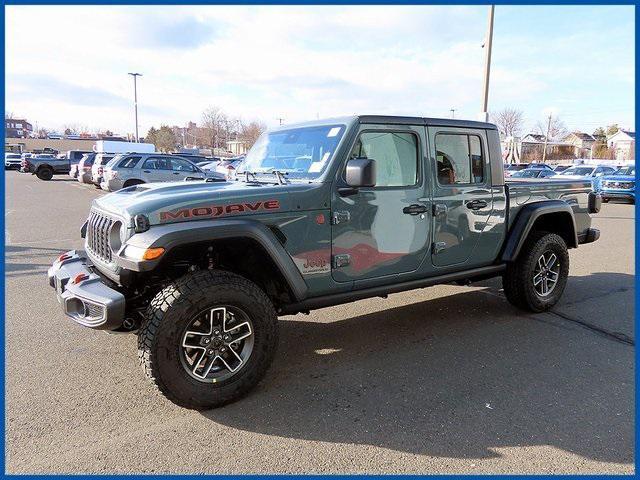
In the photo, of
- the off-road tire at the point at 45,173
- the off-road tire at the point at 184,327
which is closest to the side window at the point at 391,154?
the off-road tire at the point at 184,327

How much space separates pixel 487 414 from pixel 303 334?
1892mm

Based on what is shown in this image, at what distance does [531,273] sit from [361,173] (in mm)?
2583

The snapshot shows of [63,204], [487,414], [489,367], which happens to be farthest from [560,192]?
[63,204]

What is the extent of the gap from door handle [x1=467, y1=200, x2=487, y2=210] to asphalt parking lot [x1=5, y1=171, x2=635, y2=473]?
1.23 m

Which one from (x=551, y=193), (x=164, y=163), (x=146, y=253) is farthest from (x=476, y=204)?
(x=164, y=163)

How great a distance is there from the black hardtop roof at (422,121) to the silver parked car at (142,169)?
12100 mm

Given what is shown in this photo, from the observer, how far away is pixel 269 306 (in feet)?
10.9

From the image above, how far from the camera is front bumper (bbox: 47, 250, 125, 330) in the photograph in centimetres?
292

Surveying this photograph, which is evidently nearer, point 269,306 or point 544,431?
point 544,431

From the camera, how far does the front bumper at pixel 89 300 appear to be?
2.92m

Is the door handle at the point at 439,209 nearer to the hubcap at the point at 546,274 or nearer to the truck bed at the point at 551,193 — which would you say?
the truck bed at the point at 551,193

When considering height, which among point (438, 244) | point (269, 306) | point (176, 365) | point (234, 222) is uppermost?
point (234, 222)

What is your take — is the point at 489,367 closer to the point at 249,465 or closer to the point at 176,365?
the point at 249,465

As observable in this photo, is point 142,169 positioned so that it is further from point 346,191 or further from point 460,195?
point 346,191
